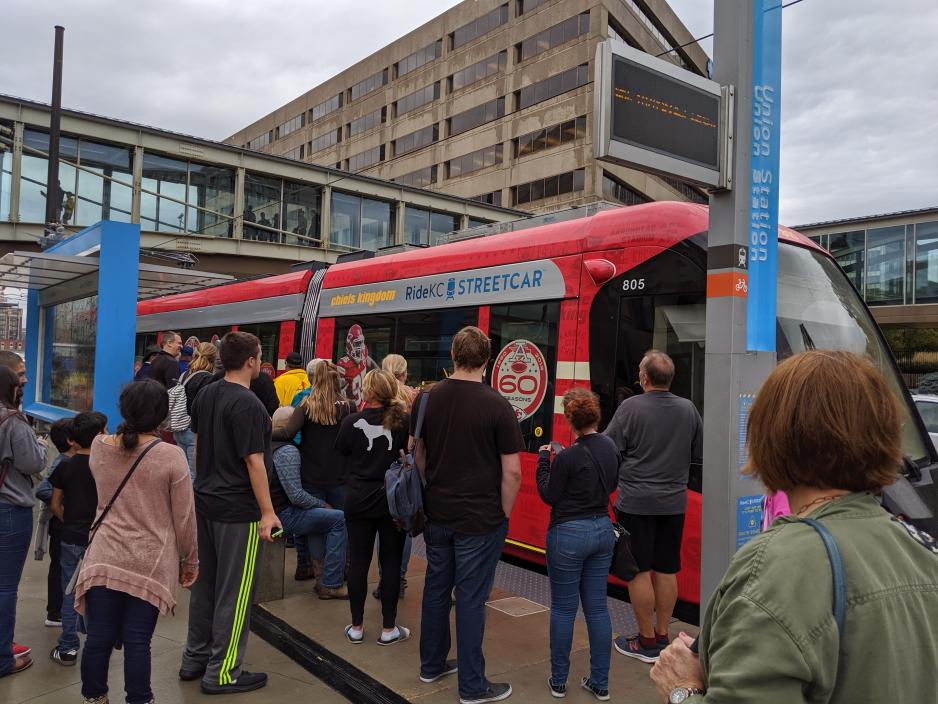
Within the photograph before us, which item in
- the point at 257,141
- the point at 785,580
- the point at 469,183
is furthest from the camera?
the point at 257,141

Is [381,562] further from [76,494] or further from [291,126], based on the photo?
[291,126]

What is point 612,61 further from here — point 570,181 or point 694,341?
point 570,181

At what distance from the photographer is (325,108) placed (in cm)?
6322

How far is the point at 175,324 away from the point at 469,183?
35.4 m

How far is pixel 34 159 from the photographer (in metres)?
20.2

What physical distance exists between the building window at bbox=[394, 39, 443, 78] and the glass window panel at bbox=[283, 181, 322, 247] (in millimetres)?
28369

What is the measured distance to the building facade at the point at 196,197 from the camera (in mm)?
19906

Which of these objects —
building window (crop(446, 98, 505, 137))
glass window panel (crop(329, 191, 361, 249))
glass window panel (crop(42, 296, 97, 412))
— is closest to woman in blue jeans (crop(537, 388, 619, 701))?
glass window panel (crop(42, 296, 97, 412))

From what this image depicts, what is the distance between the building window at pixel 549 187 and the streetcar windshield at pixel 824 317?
115 feet

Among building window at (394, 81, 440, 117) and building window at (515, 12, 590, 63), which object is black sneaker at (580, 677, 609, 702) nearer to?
building window at (515, 12, 590, 63)

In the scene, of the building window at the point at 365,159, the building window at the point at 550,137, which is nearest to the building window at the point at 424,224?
the building window at the point at 550,137

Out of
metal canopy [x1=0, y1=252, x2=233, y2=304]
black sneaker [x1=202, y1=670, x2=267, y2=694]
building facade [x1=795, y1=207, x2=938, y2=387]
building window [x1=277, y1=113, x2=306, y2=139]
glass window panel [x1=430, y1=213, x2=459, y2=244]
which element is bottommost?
black sneaker [x1=202, y1=670, x2=267, y2=694]

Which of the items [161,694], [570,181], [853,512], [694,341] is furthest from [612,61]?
[570,181]

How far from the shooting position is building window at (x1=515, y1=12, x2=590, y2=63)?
3972cm
